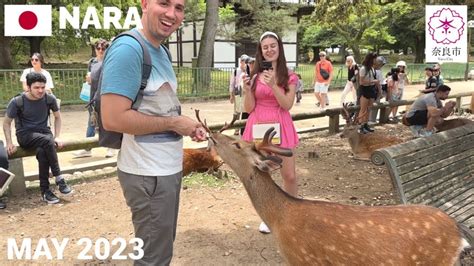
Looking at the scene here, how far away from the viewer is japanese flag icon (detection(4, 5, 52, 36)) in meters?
10.9

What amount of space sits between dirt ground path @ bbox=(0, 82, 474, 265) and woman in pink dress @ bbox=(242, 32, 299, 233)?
744mm

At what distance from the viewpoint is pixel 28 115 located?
17.3 ft

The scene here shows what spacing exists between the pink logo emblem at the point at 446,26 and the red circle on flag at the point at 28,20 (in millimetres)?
8717

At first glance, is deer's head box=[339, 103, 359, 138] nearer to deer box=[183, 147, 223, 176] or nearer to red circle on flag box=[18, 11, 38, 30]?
deer box=[183, 147, 223, 176]

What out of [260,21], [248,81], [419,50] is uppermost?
[419,50]

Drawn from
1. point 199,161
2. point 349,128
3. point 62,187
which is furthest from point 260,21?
point 62,187

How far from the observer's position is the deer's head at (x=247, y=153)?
3.01m

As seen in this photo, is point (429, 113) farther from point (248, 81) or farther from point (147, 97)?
point (147, 97)

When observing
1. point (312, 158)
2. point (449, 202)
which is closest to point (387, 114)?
point (312, 158)

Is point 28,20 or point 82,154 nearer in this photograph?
point 82,154

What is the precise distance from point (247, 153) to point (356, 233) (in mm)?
851

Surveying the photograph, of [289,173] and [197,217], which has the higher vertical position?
[289,173]

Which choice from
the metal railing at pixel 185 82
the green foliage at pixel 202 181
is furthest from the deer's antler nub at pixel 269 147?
the metal railing at pixel 185 82

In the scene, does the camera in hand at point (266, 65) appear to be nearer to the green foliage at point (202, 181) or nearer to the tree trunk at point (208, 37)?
the green foliage at point (202, 181)
